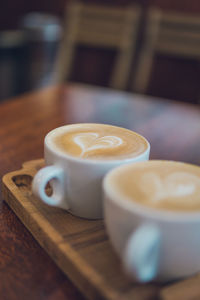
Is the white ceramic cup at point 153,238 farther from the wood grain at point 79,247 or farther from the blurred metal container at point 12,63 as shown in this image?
the blurred metal container at point 12,63

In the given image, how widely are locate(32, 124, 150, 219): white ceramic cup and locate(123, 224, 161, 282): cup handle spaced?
0.12 metres

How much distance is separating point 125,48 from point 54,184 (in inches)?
55.5

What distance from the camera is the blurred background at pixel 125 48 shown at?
1.63 meters

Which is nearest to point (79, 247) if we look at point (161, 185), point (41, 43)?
point (161, 185)

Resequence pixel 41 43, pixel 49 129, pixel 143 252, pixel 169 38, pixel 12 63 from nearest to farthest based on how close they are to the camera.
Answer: pixel 143 252, pixel 49 129, pixel 169 38, pixel 12 63, pixel 41 43

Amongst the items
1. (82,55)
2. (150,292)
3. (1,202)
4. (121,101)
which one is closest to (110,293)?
(150,292)

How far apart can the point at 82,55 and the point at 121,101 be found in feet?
3.54

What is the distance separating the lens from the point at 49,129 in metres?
0.91

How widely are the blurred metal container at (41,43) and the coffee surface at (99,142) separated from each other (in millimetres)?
2272

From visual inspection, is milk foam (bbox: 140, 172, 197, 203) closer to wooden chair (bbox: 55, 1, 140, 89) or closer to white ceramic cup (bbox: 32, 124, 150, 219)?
white ceramic cup (bbox: 32, 124, 150, 219)

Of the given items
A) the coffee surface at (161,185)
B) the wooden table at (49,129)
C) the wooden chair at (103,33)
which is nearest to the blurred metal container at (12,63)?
the wooden chair at (103,33)

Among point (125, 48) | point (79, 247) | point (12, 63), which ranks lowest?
point (12, 63)

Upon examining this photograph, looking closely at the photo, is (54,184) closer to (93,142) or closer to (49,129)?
(93,142)

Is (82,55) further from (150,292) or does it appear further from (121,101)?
(150,292)
